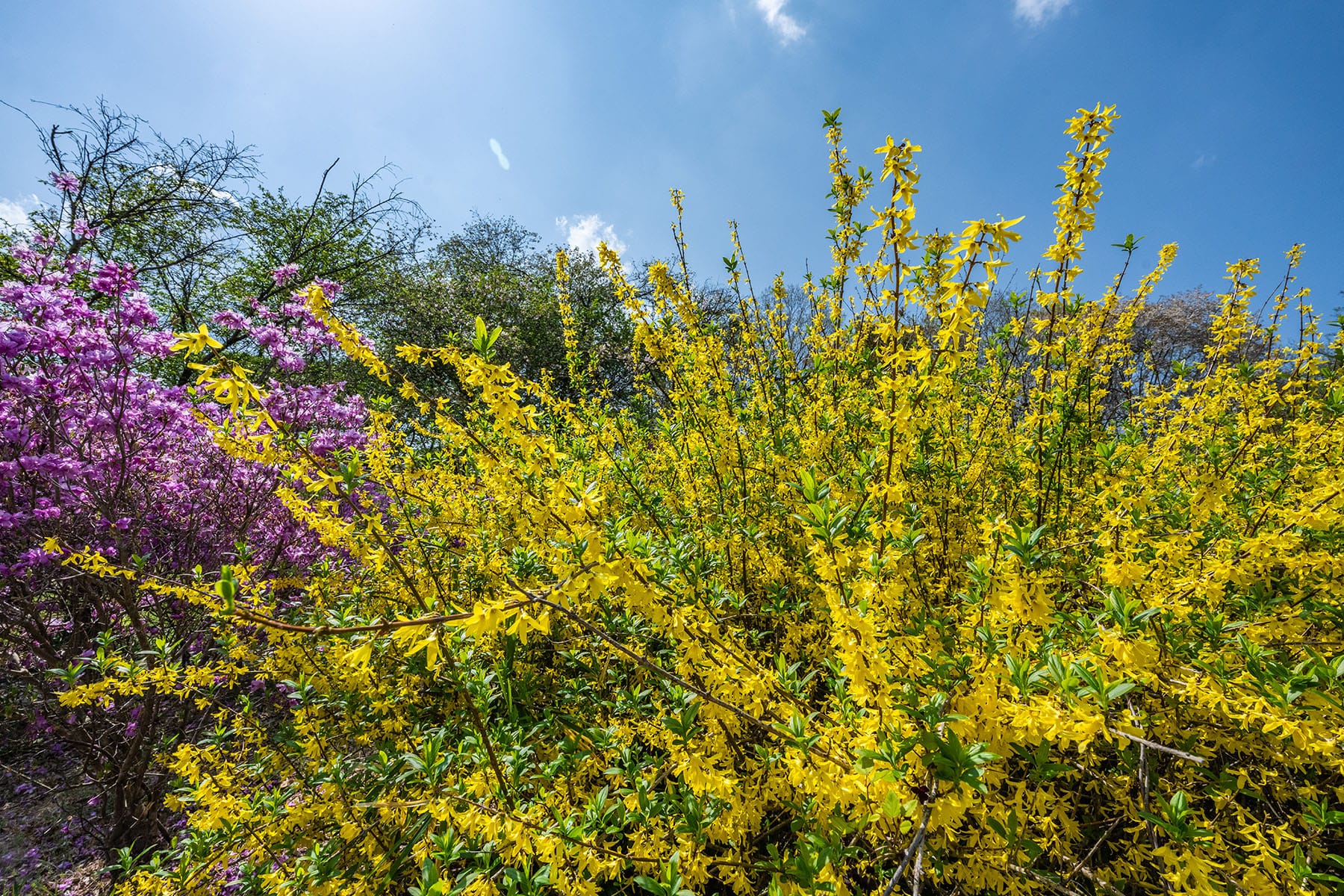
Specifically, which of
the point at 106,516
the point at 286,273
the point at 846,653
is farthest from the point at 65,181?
the point at 846,653

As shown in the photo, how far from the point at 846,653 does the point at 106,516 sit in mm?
5196

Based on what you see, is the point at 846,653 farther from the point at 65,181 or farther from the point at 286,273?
the point at 65,181

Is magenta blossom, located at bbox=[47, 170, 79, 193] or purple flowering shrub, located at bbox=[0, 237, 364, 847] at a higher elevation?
magenta blossom, located at bbox=[47, 170, 79, 193]

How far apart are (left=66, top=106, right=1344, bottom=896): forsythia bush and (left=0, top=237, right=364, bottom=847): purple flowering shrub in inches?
35.8

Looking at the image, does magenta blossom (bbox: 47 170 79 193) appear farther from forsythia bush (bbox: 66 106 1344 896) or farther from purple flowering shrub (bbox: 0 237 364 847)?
forsythia bush (bbox: 66 106 1344 896)

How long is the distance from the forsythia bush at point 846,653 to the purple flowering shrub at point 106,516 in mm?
909

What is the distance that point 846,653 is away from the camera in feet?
4.29

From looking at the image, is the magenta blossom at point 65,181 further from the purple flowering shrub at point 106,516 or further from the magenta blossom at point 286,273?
the magenta blossom at point 286,273

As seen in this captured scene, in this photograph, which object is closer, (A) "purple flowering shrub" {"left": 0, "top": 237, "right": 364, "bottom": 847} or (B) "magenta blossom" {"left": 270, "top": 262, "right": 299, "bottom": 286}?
(A) "purple flowering shrub" {"left": 0, "top": 237, "right": 364, "bottom": 847}

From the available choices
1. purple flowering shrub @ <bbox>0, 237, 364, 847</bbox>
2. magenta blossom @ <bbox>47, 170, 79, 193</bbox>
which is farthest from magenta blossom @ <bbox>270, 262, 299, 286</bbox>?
magenta blossom @ <bbox>47, 170, 79, 193</bbox>

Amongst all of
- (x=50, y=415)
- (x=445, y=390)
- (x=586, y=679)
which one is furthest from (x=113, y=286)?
(x=445, y=390)

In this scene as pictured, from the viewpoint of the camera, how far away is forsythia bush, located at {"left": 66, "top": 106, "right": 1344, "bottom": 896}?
127cm

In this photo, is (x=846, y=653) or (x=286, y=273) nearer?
(x=846, y=653)

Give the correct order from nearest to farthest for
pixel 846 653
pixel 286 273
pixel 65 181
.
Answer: pixel 846 653
pixel 65 181
pixel 286 273
